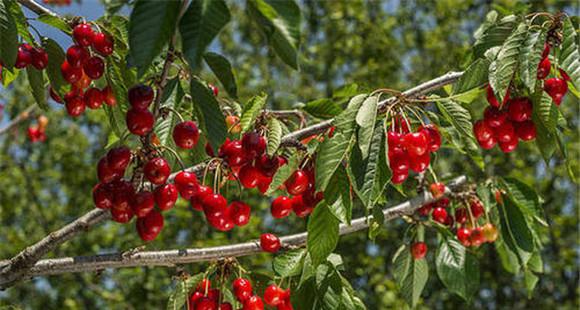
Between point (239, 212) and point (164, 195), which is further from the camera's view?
point (239, 212)

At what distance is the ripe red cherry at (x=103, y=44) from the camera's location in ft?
5.08

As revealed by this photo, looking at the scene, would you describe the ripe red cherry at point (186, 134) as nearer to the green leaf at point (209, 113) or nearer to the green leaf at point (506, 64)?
the green leaf at point (209, 113)

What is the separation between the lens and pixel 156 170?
4.40 ft

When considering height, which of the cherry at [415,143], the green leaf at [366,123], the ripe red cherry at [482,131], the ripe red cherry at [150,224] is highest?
the green leaf at [366,123]

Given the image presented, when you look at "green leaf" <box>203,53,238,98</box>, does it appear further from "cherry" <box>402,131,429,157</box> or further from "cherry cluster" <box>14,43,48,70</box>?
"cherry cluster" <box>14,43,48,70</box>

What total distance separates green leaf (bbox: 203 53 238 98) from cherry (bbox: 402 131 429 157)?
476 millimetres

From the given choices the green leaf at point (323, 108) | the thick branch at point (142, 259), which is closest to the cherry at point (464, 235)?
the green leaf at point (323, 108)

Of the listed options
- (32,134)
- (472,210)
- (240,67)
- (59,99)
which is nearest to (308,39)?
(240,67)

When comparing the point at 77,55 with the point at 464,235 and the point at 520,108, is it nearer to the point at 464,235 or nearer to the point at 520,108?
the point at 520,108

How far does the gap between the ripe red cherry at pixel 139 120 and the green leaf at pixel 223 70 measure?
0.61 feet

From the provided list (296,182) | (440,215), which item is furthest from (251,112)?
(440,215)

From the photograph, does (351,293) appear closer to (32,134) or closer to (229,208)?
Answer: (229,208)

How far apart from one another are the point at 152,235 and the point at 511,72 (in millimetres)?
826

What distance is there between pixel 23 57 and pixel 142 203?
1.65 feet
